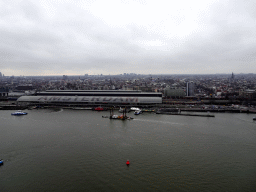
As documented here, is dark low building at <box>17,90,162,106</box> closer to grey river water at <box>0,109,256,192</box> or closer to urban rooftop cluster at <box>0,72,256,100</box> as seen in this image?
urban rooftop cluster at <box>0,72,256,100</box>

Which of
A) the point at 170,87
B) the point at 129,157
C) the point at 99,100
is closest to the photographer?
the point at 129,157

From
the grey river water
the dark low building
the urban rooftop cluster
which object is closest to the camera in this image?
the grey river water

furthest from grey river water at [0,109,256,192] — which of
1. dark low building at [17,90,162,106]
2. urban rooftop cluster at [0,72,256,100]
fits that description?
urban rooftop cluster at [0,72,256,100]

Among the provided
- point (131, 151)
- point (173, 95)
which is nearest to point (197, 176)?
point (131, 151)

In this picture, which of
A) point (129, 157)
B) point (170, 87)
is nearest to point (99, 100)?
point (129, 157)

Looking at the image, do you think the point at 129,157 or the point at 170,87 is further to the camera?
the point at 170,87

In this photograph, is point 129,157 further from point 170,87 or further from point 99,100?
point 170,87

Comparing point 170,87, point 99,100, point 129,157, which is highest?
point 170,87

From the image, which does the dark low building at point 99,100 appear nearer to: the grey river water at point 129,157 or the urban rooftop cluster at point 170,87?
the urban rooftop cluster at point 170,87

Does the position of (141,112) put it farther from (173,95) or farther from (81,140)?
(173,95)
